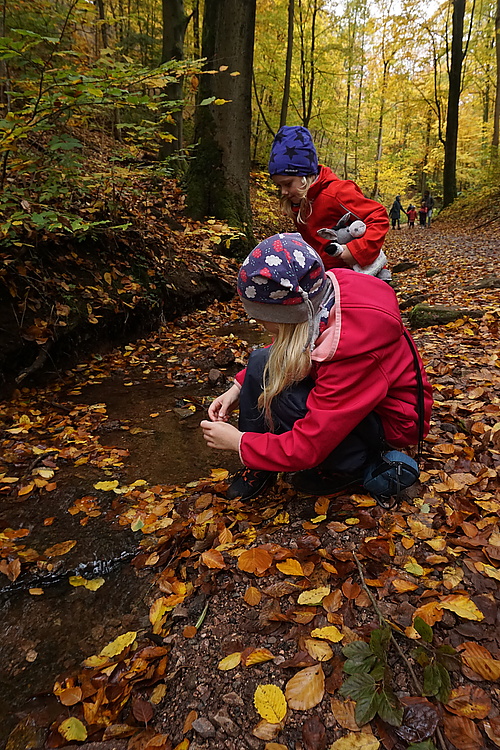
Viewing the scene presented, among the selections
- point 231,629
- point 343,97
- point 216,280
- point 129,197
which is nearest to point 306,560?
point 231,629

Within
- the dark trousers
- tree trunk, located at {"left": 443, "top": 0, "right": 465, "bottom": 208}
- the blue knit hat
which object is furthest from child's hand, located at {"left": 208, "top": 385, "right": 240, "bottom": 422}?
tree trunk, located at {"left": 443, "top": 0, "right": 465, "bottom": 208}

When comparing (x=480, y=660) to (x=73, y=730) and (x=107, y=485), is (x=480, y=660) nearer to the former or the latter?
(x=73, y=730)

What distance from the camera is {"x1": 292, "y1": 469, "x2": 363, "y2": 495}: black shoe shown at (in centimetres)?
203

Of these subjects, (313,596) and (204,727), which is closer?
(204,727)

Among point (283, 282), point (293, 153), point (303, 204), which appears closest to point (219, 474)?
point (283, 282)

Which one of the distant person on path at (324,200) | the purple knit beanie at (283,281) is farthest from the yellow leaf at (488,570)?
the distant person on path at (324,200)

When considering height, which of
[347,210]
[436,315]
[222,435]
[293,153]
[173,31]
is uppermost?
[173,31]

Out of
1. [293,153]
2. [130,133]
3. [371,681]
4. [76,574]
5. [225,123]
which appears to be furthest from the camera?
[225,123]

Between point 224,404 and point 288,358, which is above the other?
point 288,358

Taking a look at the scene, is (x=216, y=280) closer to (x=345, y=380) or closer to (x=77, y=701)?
(x=345, y=380)

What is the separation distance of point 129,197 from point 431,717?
277 inches

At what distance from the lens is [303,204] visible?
2.79m

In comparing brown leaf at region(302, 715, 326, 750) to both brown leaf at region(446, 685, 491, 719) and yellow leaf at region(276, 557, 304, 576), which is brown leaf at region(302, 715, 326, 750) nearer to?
brown leaf at region(446, 685, 491, 719)

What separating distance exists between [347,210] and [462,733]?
2524 millimetres
